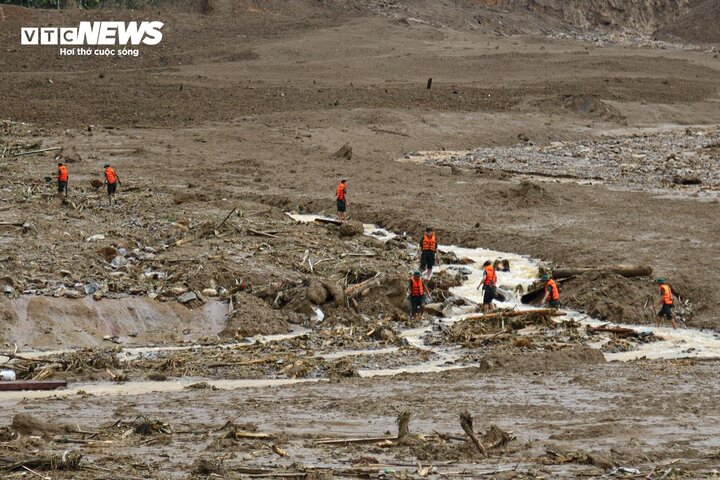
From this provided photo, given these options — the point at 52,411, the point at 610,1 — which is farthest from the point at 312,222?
the point at 610,1

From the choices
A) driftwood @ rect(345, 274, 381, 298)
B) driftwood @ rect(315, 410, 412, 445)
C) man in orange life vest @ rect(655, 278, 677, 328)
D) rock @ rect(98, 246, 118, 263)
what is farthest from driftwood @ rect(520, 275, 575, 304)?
driftwood @ rect(315, 410, 412, 445)

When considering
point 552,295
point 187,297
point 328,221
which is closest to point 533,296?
point 552,295

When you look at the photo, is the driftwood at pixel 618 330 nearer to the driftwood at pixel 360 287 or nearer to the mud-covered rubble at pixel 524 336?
the mud-covered rubble at pixel 524 336

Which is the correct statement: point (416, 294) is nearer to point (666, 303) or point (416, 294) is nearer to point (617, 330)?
point (617, 330)

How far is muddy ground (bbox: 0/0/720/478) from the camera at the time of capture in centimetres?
1090

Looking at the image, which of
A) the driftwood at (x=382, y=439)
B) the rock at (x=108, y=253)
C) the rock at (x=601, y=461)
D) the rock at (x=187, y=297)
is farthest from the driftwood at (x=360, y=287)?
the rock at (x=601, y=461)

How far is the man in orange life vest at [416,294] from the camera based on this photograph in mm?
18672

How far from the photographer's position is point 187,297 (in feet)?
59.8

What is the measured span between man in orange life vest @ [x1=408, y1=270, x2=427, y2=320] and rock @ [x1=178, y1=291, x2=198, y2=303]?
11.5ft

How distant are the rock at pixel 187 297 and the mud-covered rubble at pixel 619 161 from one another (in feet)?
50.0

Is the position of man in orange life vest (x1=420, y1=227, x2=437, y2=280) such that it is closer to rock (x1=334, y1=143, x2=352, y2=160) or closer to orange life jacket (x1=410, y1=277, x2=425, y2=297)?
orange life jacket (x1=410, y1=277, x2=425, y2=297)

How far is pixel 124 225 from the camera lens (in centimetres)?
2231

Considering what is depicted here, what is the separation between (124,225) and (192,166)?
10162 mm

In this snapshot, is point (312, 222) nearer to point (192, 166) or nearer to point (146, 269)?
point (146, 269)
